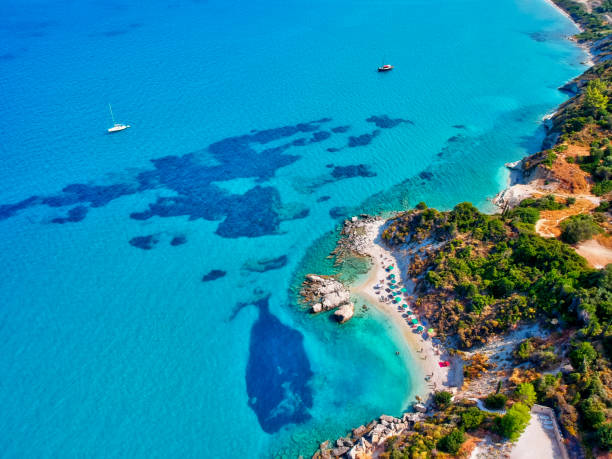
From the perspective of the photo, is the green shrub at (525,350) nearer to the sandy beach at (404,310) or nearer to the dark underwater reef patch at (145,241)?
the sandy beach at (404,310)

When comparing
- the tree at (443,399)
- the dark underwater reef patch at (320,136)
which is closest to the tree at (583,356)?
the tree at (443,399)

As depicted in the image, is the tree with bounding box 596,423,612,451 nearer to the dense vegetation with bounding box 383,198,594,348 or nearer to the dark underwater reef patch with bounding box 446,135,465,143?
the dense vegetation with bounding box 383,198,594,348

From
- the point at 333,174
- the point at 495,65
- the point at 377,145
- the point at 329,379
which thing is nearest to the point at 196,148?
the point at 333,174

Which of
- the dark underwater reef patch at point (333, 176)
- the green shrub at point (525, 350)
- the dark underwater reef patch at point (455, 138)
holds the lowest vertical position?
the green shrub at point (525, 350)

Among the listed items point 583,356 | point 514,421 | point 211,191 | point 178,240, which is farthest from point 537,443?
point 211,191

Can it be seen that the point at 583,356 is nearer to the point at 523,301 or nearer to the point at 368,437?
the point at 523,301

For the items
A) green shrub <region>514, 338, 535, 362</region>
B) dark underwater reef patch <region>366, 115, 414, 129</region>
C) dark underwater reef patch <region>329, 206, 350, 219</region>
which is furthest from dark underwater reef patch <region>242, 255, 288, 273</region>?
dark underwater reef patch <region>366, 115, 414, 129</region>
